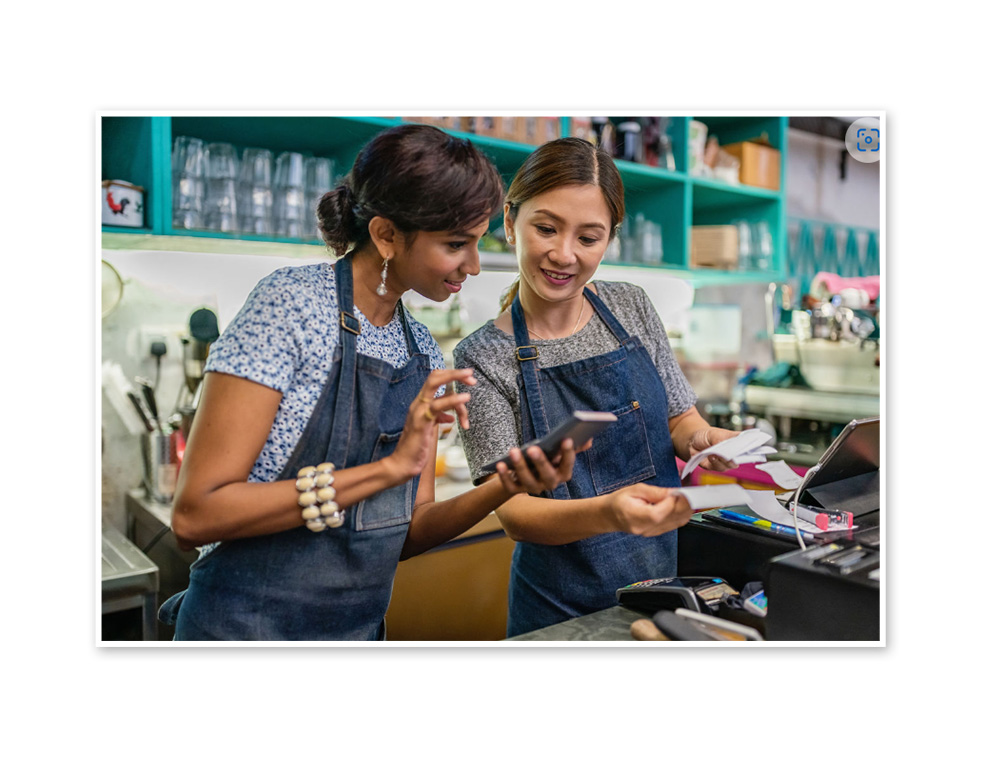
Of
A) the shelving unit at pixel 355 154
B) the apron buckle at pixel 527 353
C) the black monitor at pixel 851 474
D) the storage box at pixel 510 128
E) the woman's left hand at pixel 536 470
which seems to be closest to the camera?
the woman's left hand at pixel 536 470

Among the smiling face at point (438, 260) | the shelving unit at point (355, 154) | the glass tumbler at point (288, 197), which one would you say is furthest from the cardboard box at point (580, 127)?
the smiling face at point (438, 260)

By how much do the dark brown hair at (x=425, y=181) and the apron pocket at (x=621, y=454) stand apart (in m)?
0.55

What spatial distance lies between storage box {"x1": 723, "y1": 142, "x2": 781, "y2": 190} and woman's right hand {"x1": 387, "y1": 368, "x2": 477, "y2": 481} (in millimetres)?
2713

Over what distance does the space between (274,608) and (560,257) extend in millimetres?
776

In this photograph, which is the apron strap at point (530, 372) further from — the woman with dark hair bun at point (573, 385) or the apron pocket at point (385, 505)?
the apron pocket at point (385, 505)

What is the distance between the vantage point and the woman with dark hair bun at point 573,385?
1.42 m

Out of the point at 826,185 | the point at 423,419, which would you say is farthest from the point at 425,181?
the point at 826,185

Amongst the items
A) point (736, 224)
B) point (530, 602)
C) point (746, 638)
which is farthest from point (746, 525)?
point (736, 224)

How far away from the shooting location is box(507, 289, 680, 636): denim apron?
1.50m

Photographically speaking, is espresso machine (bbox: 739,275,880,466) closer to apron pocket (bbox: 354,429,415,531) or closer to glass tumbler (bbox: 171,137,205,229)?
apron pocket (bbox: 354,429,415,531)

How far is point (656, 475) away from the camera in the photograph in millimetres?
1590

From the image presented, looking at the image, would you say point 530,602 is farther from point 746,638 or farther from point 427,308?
point 427,308

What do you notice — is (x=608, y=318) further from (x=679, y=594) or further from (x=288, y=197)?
(x=288, y=197)

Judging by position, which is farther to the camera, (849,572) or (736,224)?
(736,224)
